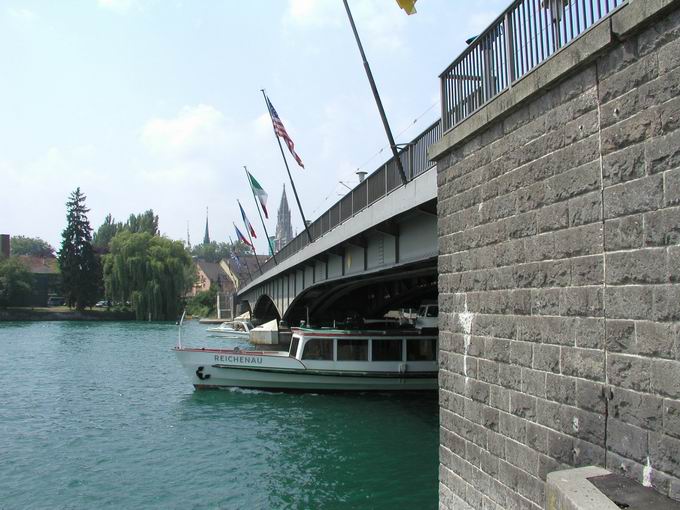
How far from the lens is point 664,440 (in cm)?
454

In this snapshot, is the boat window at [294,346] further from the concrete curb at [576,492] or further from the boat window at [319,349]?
the concrete curb at [576,492]

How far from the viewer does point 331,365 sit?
80.0 feet

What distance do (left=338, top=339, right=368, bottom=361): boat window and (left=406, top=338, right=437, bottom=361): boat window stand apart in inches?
67.1

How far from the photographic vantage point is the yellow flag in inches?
361

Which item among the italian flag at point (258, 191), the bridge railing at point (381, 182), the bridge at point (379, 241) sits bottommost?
the bridge at point (379, 241)

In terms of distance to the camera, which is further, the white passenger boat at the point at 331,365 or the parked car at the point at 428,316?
the parked car at the point at 428,316

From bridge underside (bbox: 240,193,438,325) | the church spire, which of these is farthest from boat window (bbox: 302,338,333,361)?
the church spire

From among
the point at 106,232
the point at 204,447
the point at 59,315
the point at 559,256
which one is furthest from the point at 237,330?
the point at 106,232

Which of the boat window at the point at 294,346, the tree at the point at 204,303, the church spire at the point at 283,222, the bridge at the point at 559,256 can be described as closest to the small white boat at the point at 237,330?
the boat window at the point at 294,346

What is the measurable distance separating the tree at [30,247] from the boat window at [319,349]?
470 feet

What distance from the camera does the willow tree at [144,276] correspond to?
79500 mm

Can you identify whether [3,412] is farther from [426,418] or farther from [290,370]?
[426,418]

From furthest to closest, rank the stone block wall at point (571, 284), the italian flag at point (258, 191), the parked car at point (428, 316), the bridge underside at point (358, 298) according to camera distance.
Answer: the parked car at point (428, 316) < the italian flag at point (258, 191) < the bridge underside at point (358, 298) < the stone block wall at point (571, 284)

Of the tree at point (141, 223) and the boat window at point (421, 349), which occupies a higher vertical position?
the tree at point (141, 223)
